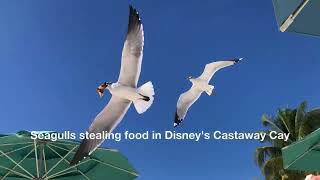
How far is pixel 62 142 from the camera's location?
26.8ft

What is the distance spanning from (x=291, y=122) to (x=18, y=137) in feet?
56.8

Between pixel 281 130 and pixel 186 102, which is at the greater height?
pixel 281 130

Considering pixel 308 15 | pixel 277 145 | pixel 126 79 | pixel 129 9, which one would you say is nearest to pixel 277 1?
pixel 308 15

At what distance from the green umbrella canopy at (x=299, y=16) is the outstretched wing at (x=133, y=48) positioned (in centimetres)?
482

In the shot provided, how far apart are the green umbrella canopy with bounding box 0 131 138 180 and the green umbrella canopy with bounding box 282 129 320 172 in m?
2.46

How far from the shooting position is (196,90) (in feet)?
36.0

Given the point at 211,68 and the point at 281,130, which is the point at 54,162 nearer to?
the point at 211,68

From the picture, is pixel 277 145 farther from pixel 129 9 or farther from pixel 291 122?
pixel 129 9

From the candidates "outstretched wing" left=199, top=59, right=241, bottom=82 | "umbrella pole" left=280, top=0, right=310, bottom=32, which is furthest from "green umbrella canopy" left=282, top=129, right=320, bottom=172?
"umbrella pole" left=280, top=0, right=310, bottom=32

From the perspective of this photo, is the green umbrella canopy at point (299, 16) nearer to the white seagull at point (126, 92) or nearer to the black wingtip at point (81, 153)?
the white seagull at point (126, 92)

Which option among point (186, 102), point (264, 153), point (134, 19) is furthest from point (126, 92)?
point (264, 153)

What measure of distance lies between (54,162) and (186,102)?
3.49 m

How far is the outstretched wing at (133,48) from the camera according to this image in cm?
829

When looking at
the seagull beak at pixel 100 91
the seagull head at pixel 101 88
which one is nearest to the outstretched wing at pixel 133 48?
the seagull head at pixel 101 88
